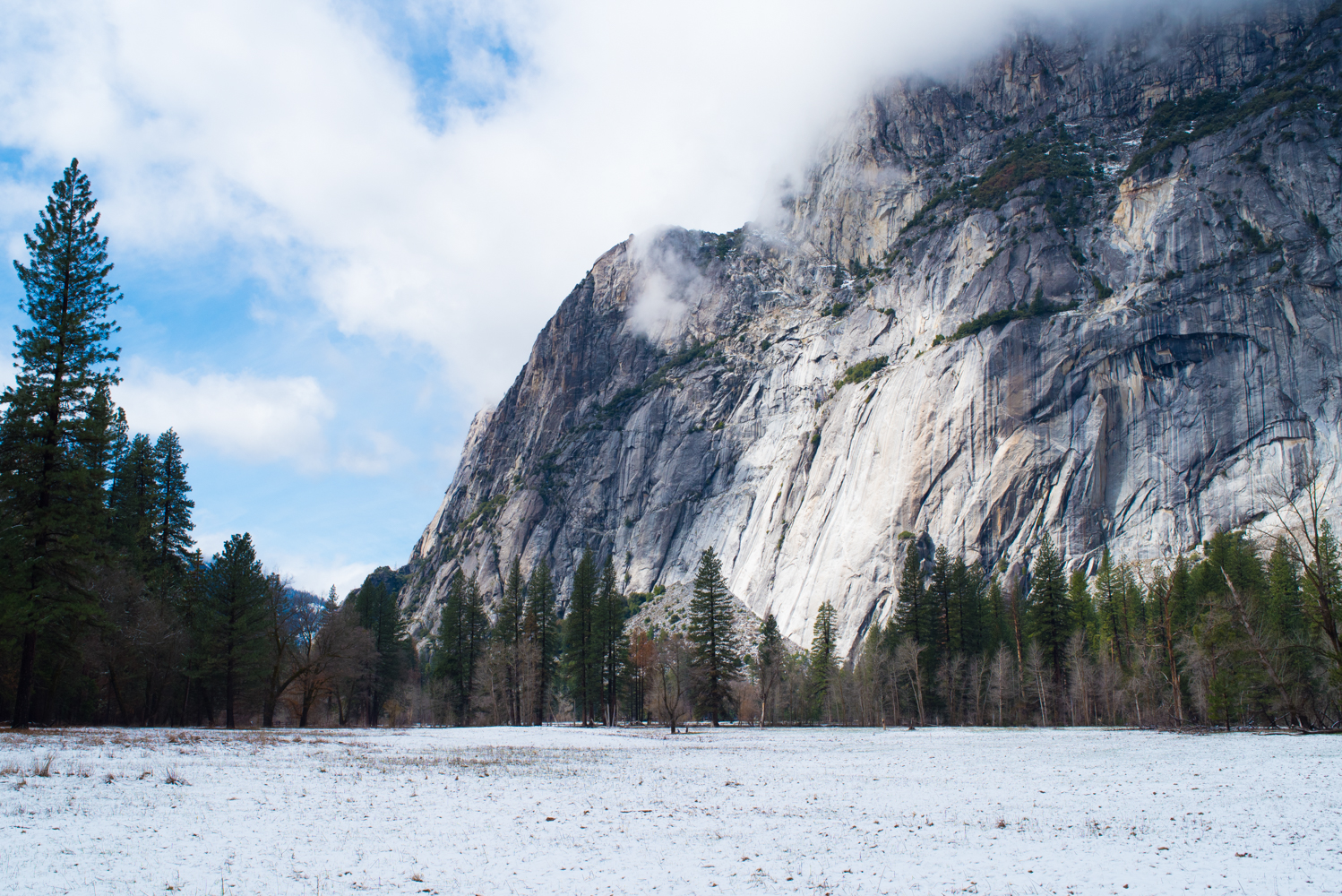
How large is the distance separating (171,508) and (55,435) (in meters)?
26.8

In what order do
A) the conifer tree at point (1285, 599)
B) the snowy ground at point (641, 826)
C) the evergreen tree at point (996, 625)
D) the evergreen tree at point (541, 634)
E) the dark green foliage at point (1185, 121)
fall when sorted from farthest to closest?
the dark green foliage at point (1185, 121) → the evergreen tree at point (996, 625) → the evergreen tree at point (541, 634) → the conifer tree at point (1285, 599) → the snowy ground at point (641, 826)

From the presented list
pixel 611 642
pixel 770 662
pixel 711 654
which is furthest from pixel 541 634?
pixel 770 662

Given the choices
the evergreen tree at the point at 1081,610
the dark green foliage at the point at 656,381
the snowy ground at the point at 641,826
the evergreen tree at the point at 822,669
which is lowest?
the evergreen tree at the point at 822,669

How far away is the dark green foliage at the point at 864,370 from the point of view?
12825 centimetres

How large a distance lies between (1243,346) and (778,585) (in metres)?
68.0

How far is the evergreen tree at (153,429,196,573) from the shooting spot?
159 ft

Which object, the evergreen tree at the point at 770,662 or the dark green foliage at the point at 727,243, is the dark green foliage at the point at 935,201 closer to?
the dark green foliage at the point at 727,243

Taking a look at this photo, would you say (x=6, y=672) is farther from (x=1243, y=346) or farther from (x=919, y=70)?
(x=919, y=70)

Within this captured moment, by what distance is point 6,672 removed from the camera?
32.9m

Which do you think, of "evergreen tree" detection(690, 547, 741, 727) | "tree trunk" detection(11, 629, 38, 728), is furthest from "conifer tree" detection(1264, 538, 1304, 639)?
"tree trunk" detection(11, 629, 38, 728)

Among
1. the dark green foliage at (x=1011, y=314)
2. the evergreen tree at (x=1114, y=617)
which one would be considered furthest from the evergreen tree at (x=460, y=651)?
the dark green foliage at (x=1011, y=314)

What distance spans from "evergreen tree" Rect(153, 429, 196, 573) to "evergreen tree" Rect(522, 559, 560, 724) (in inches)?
1117

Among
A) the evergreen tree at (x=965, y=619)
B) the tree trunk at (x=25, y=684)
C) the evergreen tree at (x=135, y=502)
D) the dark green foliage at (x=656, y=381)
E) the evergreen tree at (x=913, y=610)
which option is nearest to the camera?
the tree trunk at (x=25, y=684)

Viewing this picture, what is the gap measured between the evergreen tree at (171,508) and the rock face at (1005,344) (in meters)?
64.2
